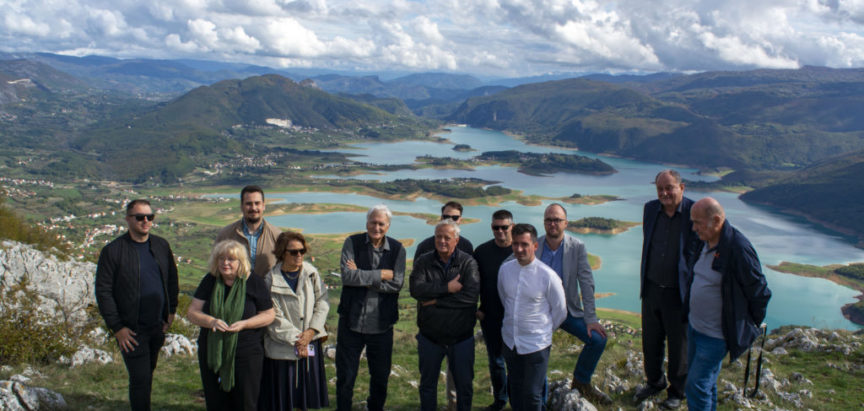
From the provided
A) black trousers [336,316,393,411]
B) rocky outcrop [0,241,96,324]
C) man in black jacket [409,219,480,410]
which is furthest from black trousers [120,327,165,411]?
rocky outcrop [0,241,96,324]

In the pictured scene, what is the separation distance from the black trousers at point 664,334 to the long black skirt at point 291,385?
2.98 m

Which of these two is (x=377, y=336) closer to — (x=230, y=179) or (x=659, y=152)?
(x=230, y=179)

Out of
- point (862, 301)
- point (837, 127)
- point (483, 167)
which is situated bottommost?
point (862, 301)

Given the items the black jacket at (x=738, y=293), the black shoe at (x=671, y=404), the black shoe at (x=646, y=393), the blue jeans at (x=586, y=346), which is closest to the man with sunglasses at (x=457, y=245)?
the blue jeans at (x=586, y=346)

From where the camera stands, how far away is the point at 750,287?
12.1 feet

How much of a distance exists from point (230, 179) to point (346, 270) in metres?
102

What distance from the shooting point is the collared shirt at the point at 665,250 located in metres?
4.52

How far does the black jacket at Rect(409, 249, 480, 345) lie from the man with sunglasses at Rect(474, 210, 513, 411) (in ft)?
1.06

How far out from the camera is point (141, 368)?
163 inches

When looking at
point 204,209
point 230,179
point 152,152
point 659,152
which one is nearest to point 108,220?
point 204,209

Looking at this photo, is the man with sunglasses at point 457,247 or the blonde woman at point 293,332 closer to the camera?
the blonde woman at point 293,332

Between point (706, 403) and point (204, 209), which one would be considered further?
point (204, 209)

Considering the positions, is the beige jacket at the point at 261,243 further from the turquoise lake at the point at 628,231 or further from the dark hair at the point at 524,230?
the turquoise lake at the point at 628,231

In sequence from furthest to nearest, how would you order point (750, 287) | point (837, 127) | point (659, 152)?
point (837, 127)
point (659, 152)
point (750, 287)
